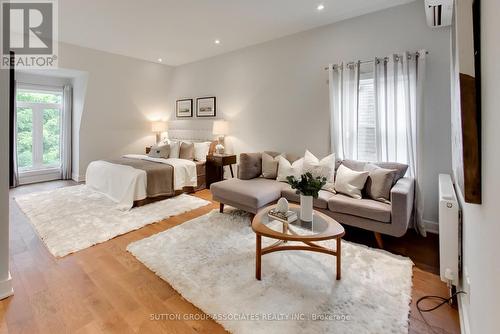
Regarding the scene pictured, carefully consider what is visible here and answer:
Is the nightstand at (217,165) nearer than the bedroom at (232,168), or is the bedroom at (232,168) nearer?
the bedroom at (232,168)

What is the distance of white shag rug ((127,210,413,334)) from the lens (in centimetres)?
164

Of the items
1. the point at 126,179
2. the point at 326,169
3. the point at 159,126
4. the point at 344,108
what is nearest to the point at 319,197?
the point at 326,169

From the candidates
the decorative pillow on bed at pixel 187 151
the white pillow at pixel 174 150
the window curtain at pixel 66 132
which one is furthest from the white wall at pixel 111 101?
the decorative pillow on bed at pixel 187 151

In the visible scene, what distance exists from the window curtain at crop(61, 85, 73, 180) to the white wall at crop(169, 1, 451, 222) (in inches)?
103

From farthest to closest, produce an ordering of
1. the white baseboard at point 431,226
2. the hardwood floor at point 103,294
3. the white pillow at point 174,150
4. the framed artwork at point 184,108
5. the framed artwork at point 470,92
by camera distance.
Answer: the framed artwork at point 184,108
the white pillow at point 174,150
the white baseboard at point 431,226
the hardwood floor at point 103,294
the framed artwork at point 470,92

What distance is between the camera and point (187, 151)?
5.24 m

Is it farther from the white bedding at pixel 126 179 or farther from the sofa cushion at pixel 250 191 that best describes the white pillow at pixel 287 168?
the white bedding at pixel 126 179

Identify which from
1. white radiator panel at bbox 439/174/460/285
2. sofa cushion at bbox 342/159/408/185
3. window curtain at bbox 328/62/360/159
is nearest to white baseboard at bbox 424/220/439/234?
sofa cushion at bbox 342/159/408/185

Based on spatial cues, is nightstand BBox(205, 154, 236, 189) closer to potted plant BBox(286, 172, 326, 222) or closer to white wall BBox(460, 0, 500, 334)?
potted plant BBox(286, 172, 326, 222)

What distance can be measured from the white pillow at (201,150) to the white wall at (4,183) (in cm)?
342

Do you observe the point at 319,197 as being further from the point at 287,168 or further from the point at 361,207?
the point at 287,168

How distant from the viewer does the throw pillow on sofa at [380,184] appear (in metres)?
2.76

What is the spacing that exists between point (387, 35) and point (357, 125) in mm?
1185

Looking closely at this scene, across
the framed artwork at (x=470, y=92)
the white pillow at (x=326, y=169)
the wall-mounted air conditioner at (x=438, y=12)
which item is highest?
the wall-mounted air conditioner at (x=438, y=12)
